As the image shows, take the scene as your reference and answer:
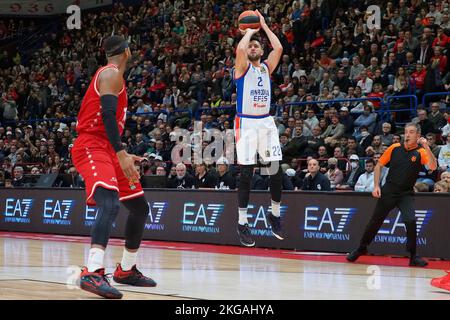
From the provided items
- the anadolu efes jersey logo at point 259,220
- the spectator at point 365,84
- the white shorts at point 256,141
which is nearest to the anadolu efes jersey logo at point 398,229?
the anadolu efes jersey logo at point 259,220

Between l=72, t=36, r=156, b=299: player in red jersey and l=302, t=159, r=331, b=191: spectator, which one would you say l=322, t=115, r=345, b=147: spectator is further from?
l=72, t=36, r=156, b=299: player in red jersey

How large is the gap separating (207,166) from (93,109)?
10883 mm

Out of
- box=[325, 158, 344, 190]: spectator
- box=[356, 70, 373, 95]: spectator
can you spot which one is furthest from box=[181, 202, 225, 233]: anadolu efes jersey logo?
box=[356, 70, 373, 95]: spectator

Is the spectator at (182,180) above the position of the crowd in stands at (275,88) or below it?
below

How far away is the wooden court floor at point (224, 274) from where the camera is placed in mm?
7848

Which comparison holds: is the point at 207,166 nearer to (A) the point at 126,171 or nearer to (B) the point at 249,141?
(B) the point at 249,141

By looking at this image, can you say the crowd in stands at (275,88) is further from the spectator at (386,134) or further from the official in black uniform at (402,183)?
the official in black uniform at (402,183)

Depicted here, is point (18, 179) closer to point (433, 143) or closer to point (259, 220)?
point (259, 220)

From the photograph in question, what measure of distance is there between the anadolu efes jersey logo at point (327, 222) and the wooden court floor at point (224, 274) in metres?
0.73

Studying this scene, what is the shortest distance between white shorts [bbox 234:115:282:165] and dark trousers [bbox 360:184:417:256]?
6.01 ft

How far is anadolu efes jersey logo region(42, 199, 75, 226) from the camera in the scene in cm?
1934

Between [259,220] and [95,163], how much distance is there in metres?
7.98

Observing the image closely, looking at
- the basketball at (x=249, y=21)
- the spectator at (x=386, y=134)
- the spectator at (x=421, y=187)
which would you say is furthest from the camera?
the spectator at (x=386, y=134)
